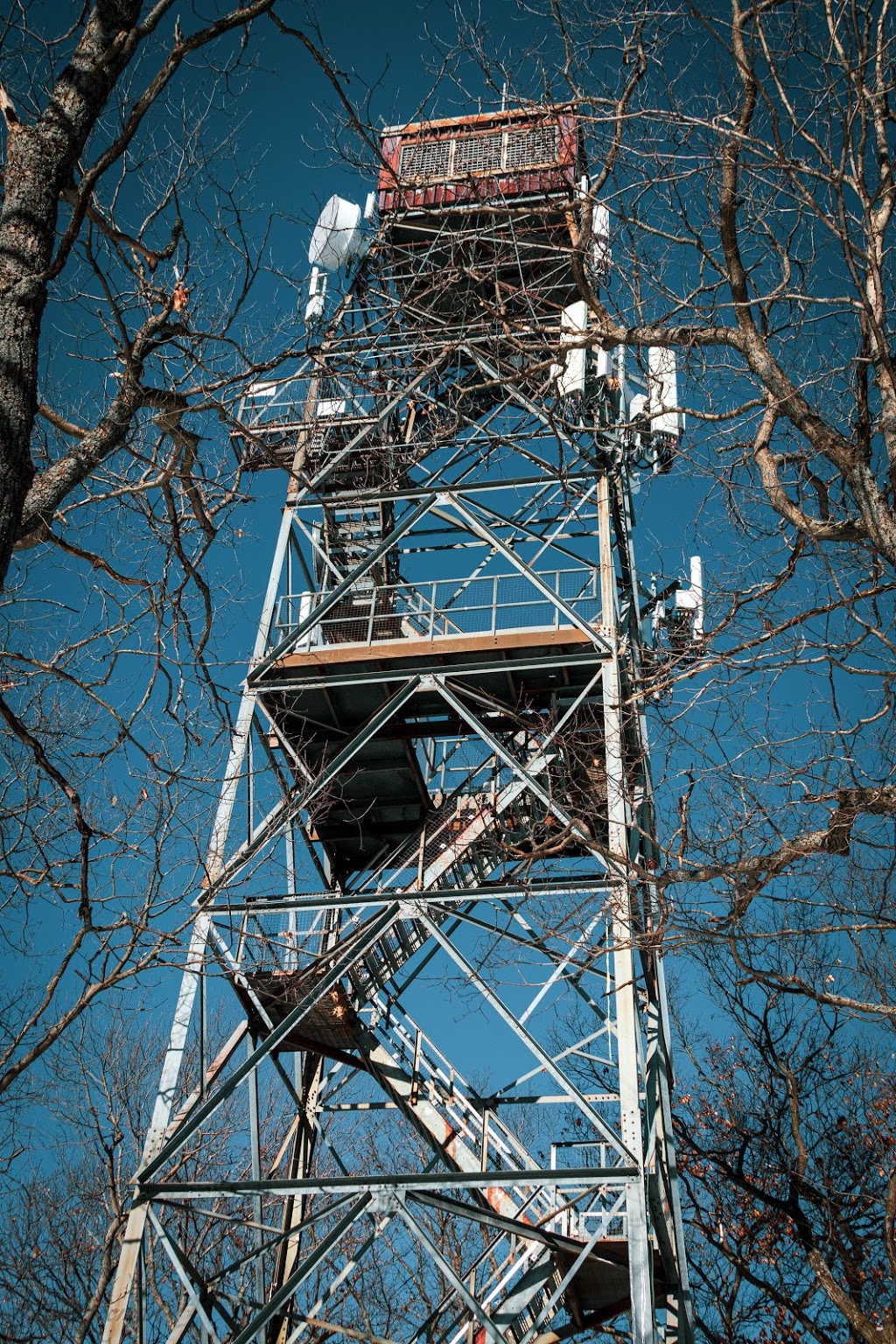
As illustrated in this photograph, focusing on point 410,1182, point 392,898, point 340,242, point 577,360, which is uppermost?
point 340,242

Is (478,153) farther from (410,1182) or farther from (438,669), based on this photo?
(410,1182)

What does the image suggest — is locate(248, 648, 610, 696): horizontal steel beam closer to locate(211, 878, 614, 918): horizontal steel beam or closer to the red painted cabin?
locate(211, 878, 614, 918): horizontal steel beam

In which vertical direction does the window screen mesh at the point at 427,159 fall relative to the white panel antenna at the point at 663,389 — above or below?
A: above

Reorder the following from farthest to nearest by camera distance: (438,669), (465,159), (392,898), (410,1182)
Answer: (465,159) < (438,669) < (392,898) < (410,1182)

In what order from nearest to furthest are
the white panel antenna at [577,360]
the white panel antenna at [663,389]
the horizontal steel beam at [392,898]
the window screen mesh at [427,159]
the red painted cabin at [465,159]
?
the white panel antenna at [663,389] → the horizontal steel beam at [392,898] → the white panel antenna at [577,360] → the red painted cabin at [465,159] → the window screen mesh at [427,159]

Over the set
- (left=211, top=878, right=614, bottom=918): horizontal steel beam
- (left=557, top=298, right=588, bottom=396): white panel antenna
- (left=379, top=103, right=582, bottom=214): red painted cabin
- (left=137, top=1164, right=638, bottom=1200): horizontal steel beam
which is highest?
(left=379, top=103, right=582, bottom=214): red painted cabin

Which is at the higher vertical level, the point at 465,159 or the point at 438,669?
the point at 465,159

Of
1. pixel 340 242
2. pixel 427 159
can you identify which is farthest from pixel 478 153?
pixel 340 242

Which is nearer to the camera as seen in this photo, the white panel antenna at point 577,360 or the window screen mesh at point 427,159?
the white panel antenna at point 577,360

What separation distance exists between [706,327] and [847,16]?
1839 mm

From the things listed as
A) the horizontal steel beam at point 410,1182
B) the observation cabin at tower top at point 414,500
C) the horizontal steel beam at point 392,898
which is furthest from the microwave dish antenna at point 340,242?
the horizontal steel beam at point 410,1182

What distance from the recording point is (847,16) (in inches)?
291

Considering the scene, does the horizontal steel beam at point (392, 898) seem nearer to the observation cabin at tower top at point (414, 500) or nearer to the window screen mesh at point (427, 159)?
the observation cabin at tower top at point (414, 500)

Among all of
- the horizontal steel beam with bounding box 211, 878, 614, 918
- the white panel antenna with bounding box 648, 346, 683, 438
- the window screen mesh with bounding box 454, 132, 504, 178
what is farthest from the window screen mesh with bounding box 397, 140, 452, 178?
the horizontal steel beam with bounding box 211, 878, 614, 918
